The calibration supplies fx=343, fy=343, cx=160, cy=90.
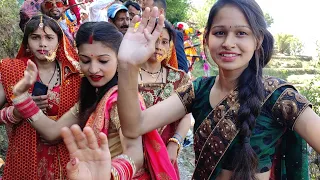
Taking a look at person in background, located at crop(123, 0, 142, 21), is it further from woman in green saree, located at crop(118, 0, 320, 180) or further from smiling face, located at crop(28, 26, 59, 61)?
woman in green saree, located at crop(118, 0, 320, 180)

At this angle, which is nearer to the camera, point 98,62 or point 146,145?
point 146,145

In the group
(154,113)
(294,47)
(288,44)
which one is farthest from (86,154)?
(288,44)

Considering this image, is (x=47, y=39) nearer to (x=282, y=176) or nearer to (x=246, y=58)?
(x=246, y=58)

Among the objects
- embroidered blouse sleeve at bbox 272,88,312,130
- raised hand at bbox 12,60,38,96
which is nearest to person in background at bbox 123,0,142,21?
raised hand at bbox 12,60,38,96

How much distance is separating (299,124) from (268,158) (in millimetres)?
235

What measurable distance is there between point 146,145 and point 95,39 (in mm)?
601

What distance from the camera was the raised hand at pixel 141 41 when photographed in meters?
1.42

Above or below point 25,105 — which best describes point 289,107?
above

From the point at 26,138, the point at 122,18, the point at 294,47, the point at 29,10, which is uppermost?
the point at 29,10

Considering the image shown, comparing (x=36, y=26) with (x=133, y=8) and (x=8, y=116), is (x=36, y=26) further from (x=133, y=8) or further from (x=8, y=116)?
(x=133, y=8)

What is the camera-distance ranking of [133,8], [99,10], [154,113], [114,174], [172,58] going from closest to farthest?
[114,174] → [154,113] → [172,58] → [133,8] → [99,10]

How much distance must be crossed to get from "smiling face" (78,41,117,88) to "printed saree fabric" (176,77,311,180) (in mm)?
429

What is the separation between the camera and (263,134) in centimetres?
146

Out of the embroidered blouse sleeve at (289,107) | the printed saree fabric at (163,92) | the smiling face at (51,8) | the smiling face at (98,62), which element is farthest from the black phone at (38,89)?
the embroidered blouse sleeve at (289,107)
